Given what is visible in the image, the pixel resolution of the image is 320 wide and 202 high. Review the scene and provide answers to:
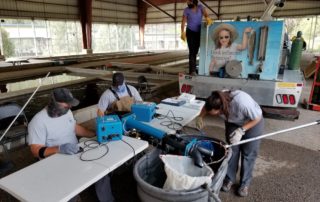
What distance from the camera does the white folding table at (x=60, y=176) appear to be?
1509 millimetres

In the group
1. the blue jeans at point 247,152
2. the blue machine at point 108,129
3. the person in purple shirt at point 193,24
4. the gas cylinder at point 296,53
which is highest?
the person in purple shirt at point 193,24

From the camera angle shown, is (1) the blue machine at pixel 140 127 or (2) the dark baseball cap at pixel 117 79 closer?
(1) the blue machine at pixel 140 127

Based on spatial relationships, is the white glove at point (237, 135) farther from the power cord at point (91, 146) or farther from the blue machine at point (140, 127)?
the power cord at point (91, 146)

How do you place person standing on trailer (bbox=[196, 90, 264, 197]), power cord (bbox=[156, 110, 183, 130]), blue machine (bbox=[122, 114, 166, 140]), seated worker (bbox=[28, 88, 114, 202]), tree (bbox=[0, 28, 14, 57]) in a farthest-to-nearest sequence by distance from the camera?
1. tree (bbox=[0, 28, 14, 57])
2. power cord (bbox=[156, 110, 183, 130])
3. blue machine (bbox=[122, 114, 166, 140])
4. person standing on trailer (bbox=[196, 90, 264, 197])
5. seated worker (bbox=[28, 88, 114, 202])

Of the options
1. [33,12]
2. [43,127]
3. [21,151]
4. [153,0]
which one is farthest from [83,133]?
[153,0]

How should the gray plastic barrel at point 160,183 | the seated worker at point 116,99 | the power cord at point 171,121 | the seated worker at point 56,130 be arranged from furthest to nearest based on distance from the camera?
the seated worker at point 116,99 → the power cord at point 171,121 → the seated worker at point 56,130 → the gray plastic barrel at point 160,183

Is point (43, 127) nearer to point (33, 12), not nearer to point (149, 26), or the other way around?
point (33, 12)

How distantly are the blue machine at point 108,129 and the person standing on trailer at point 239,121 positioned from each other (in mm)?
852

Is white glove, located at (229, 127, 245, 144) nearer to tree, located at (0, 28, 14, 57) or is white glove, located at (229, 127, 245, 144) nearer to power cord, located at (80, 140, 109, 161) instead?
power cord, located at (80, 140, 109, 161)

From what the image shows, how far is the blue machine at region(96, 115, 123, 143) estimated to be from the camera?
2.13 m

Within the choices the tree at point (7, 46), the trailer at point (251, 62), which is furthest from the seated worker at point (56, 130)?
the tree at point (7, 46)

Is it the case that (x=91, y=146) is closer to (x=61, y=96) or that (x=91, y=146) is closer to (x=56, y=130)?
(x=56, y=130)

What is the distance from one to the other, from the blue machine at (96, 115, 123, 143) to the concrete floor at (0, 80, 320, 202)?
0.77 meters

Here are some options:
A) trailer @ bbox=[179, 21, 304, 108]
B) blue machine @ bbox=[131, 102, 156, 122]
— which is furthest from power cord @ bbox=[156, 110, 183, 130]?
trailer @ bbox=[179, 21, 304, 108]
